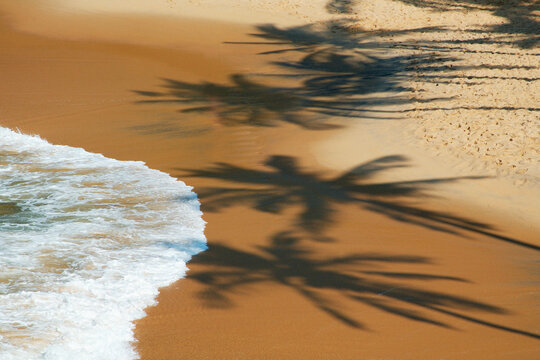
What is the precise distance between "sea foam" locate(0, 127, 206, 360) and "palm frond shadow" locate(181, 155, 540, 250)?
653 mm

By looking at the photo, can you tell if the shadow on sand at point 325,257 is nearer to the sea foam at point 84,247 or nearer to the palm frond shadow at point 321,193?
the palm frond shadow at point 321,193

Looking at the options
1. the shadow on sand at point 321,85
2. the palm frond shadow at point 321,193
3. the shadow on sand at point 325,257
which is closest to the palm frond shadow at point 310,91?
the shadow on sand at point 321,85

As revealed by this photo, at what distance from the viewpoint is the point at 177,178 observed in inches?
377

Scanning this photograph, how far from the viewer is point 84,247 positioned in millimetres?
7133

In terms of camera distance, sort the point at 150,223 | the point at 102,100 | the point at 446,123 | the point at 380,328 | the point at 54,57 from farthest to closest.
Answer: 1. the point at 54,57
2. the point at 102,100
3. the point at 446,123
4. the point at 150,223
5. the point at 380,328

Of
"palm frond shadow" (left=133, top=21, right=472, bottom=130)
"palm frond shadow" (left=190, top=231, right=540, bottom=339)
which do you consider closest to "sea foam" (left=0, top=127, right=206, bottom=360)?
"palm frond shadow" (left=190, top=231, right=540, bottom=339)

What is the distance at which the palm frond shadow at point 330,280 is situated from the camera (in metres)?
5.65

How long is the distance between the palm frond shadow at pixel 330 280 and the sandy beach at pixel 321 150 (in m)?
0.02

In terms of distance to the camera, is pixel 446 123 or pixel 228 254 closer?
pixel 228 254

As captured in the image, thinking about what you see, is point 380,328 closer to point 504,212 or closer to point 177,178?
point 504,212

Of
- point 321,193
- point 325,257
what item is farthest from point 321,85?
point 325,257

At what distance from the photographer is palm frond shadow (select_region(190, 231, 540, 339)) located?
565cm

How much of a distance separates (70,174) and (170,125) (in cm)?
308

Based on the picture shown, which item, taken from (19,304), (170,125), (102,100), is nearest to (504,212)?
(19,304)
